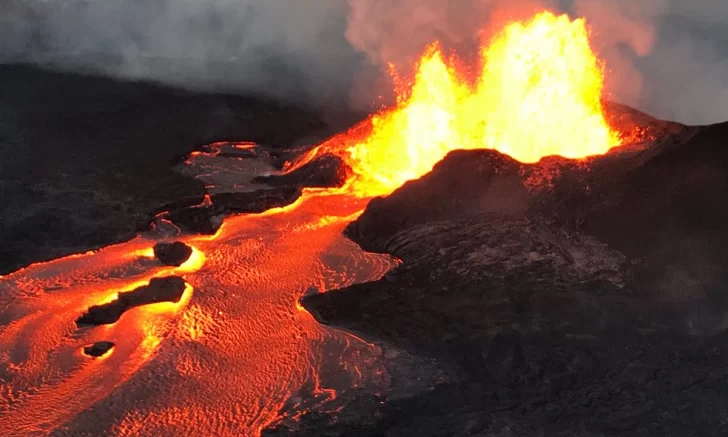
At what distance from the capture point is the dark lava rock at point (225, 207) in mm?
10164

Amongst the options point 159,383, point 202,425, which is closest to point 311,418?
point 202,425

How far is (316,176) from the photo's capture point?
11.8 m

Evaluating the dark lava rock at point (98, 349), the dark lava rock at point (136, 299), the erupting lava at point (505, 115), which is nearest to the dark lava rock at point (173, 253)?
the dark lava rock at point (136, 299)

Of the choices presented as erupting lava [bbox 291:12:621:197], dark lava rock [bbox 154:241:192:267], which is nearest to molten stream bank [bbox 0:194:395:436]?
dark lava rock [bbox 154:241:192:267]

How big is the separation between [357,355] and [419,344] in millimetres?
701

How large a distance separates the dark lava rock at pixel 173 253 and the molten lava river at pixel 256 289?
122mm

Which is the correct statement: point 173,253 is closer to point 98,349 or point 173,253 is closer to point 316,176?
point 98,349

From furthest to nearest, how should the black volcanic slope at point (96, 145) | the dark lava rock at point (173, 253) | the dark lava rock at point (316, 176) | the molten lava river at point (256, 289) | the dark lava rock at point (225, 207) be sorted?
the dark lava rock at point (316, 176), the dark lava rock at point (225, 207), the black volcanic slope at point (96, 145), the dark lava rock at point (173, 253), the molten lava river at point (256, 289)

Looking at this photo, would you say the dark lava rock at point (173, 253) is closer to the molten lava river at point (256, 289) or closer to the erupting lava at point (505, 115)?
the molten lava river at point (256, 289)

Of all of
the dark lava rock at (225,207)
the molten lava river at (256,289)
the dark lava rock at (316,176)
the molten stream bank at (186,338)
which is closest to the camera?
the molten stream bank at (186,338)

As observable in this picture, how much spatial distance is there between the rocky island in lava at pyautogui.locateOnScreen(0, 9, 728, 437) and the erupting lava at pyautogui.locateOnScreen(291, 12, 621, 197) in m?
0.05

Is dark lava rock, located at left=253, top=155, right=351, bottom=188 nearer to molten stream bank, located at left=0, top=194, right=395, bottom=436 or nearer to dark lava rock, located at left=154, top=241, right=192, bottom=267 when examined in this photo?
molten stream bank, located at left=0, top=194, right=395, bottom=436

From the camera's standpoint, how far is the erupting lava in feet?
38.7

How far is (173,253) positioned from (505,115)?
6.50m
